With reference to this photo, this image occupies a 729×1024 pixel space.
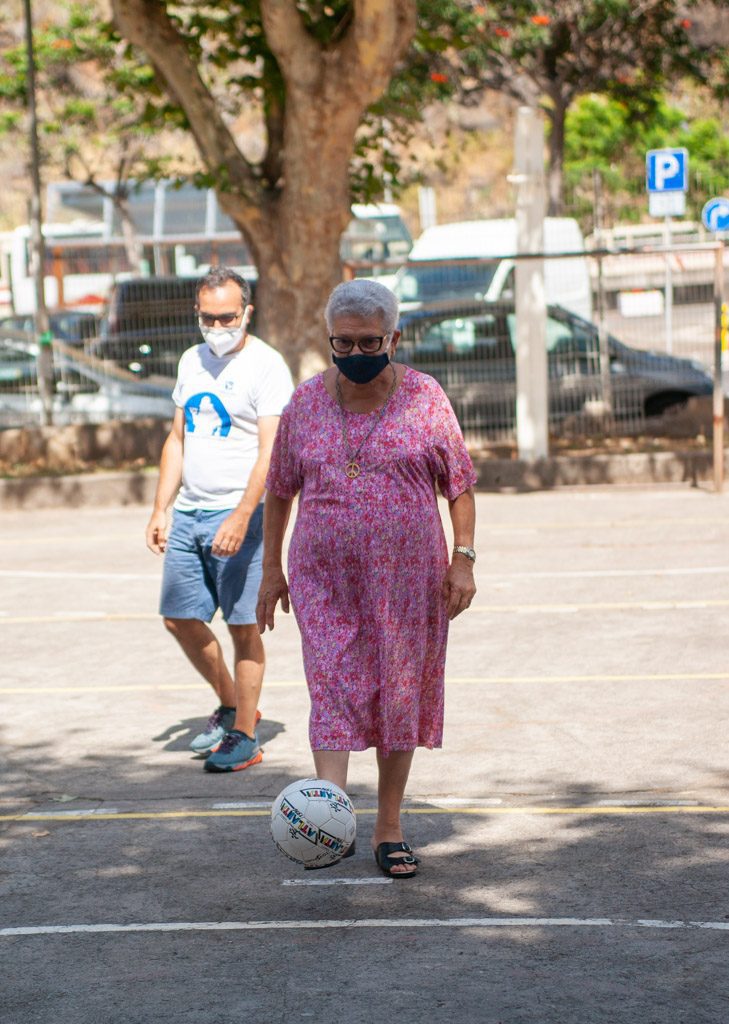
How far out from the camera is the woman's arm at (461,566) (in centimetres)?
534

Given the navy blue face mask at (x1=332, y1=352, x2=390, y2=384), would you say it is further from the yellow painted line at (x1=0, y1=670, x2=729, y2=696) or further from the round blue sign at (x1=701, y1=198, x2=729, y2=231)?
the round blue sign at (x1=701, y1=198, x2=729, y2=231)

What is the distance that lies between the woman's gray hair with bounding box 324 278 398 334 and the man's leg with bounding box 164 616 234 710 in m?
2.10

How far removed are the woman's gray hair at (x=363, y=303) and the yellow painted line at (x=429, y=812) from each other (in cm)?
185

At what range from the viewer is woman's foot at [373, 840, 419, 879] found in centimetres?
535

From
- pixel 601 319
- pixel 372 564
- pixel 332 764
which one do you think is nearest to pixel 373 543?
pixel 372 564

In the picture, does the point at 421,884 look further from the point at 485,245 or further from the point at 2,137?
the point at 2,137

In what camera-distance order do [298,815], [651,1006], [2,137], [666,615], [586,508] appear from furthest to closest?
1. [2,137]
2. [586,508]
3. [666,615]
4. [298,815]
5. [651,1006]

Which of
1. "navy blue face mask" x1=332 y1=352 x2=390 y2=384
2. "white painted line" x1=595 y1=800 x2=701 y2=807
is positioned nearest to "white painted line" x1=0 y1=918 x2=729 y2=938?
"white painted line" x1=595 y1=800 x2=701 y2=807

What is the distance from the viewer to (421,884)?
5297 millimetres

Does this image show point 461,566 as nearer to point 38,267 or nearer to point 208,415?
point 208,415

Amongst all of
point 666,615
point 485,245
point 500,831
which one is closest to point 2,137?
point 485,245

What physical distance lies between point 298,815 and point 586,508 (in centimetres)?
1038

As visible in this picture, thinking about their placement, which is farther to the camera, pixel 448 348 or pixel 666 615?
pixel 448 348

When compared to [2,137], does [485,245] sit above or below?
below
